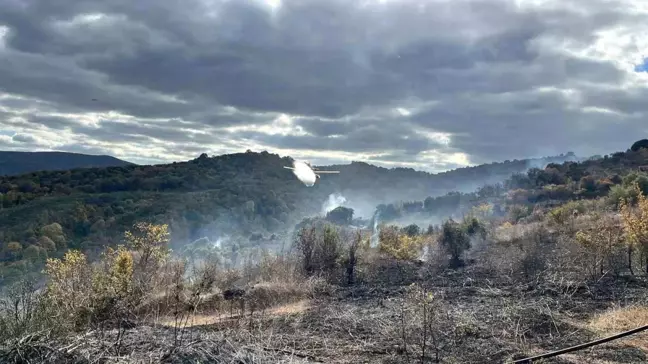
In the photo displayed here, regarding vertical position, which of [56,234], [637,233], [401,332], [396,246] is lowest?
[56,234]

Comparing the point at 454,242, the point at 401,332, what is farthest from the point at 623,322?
the point at 454,242

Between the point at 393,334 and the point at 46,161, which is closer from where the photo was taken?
the point at 393,334

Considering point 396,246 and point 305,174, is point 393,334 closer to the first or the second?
point 305,174

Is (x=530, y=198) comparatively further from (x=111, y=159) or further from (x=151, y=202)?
(x=111, y=159)

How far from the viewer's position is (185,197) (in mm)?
79750

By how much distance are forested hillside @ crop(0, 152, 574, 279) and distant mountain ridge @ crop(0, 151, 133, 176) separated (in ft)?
54.0

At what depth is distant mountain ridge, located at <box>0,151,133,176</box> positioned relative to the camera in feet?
329

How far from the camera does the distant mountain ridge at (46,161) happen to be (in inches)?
3950

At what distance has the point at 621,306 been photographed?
9.66m

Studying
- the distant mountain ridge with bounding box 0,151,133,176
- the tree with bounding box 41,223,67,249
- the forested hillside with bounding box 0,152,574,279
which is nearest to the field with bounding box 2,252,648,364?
the forested hillside with bounding box 0,152,574,279

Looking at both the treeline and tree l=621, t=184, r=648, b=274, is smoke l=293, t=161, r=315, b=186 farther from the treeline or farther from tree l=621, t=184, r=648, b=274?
the treeline

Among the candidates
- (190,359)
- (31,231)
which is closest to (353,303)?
→ (190,359)

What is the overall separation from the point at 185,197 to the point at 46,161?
44.3m

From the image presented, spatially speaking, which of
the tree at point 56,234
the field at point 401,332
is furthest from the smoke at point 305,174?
the tree at point 56,234
